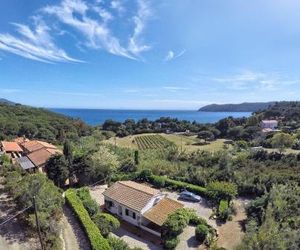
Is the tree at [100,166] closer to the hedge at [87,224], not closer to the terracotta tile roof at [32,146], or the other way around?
the hedge at [87,224]

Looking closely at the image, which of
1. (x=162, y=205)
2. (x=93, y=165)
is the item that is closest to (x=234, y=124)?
(x=93, y=165)

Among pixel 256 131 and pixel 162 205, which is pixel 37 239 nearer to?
pixel 162 205

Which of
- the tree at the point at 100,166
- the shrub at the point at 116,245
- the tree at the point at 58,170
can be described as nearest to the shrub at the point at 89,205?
the shrub at the point at 116,245

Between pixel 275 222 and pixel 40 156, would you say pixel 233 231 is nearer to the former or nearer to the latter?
pixel 275 222

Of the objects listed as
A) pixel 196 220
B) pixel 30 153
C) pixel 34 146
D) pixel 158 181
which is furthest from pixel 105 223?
pixel 34 146

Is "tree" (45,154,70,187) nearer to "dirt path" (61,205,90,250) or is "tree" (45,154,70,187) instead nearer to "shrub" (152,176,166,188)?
"dirt path" (61,205,90,250)

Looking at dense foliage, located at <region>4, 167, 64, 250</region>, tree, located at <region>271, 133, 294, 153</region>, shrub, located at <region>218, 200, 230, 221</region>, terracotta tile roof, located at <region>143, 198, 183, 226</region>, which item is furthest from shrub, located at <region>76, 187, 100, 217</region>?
tree, located at <region>271, 133, 294, 153</region>
